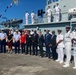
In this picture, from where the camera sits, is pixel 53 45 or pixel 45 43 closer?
pixel 53 45

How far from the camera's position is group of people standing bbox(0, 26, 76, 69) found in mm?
12328

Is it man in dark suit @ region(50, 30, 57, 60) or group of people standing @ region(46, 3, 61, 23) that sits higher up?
group of people standing @ region(46, 3, 61, 23)

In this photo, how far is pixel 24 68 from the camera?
1136 centimetres

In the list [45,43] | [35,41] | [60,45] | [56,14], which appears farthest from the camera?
[56,14]

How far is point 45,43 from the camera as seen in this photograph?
15.1 m

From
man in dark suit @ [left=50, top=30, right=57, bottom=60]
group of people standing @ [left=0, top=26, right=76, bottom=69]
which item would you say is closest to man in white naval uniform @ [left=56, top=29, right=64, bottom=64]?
group of people standing @ [left=0, top=26, right=76, bottom=69]

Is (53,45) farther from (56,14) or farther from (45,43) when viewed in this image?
(56,14)

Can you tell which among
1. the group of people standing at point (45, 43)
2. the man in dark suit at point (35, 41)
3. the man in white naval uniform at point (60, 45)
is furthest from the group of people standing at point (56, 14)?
the man in white naval uniform at point (60, 45)

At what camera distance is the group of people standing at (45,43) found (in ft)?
40.4

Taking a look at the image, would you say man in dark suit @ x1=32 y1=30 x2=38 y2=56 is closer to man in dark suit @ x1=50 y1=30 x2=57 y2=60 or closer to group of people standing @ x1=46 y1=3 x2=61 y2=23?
man in dark suit @ x1=50 y1=30 x2=57 y2=60

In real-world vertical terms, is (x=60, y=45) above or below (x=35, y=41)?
below

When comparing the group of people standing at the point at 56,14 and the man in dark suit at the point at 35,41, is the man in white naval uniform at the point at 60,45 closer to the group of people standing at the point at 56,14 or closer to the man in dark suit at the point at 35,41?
the man in dark suit at the point at 35,41

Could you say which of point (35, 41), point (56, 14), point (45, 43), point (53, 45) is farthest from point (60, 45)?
point (56, 14)

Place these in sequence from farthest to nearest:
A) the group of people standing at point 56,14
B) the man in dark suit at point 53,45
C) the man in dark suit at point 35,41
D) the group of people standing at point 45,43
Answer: the group of people standing at point 56,14
the man in dark suit at point 35,41
the man in dark suit at point 53,45
the group of people standing at point 45,43
